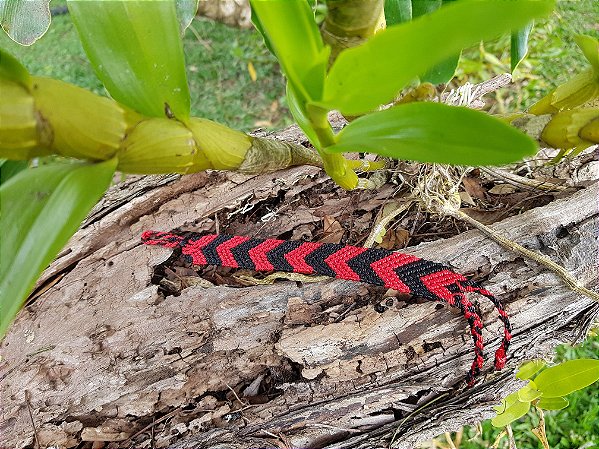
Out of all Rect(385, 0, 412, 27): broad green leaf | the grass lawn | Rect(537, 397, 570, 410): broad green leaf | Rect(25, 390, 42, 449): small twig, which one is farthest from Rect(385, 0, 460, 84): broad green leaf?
the grass lawn

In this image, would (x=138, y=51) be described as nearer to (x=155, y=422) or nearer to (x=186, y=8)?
(x=186, y=8)

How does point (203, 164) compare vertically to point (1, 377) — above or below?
above

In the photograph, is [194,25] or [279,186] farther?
[194,25]

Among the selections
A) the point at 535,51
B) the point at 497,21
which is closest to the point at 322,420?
the point at 497,21

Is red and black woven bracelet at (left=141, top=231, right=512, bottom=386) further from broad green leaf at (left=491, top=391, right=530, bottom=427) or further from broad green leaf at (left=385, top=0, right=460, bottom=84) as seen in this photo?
broad green leaf at (left=385, top=0, right=460, bottom=84)

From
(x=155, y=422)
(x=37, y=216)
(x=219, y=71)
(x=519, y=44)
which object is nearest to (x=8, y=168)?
(x=37, y=216)

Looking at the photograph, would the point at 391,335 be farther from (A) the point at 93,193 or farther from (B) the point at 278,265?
(A) the point at 93,193
